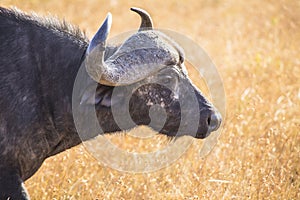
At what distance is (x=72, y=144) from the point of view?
17.3 feet

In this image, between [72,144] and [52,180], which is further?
[52,180]

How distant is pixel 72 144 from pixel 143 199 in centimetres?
86

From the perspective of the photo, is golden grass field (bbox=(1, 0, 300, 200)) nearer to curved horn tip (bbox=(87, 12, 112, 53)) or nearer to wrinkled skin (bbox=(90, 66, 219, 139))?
wrinkled skin (bbox=(90, 66, 219, 139))

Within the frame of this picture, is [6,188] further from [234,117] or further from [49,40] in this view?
[234,117]

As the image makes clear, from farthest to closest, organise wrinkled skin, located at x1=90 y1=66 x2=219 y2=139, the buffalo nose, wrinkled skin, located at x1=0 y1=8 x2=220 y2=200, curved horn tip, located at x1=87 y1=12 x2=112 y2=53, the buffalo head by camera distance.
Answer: the buffalo nose < wrinkled skin, located at x1=90 y1=66 x2=219 y2=139 < the buffalo head < wrinkled skin, located at x1=0 y1=8 x2=220 y2=200 < curved horn tip, located at x1=87 y1=12 x2=112 y2=53

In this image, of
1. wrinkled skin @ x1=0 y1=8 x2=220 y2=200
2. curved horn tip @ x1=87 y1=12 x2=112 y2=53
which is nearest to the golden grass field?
wrinkled skin @ x1=0 y1=8 x2=220 y2=200

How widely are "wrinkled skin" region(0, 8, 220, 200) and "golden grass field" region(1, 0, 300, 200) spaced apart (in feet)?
1.91

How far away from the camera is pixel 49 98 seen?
491 cm

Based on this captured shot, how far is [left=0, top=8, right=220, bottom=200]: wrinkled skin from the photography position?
15.5 feet

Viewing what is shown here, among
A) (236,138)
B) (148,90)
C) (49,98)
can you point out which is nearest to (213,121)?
(148,90)

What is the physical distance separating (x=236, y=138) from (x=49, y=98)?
2475mm

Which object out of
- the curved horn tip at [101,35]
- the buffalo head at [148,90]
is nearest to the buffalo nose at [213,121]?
the buffalo head at [148,90]

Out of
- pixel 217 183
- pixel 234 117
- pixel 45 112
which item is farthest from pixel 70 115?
pixel 234 117

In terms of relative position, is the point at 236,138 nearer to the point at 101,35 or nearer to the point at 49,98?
the point at 49,98
